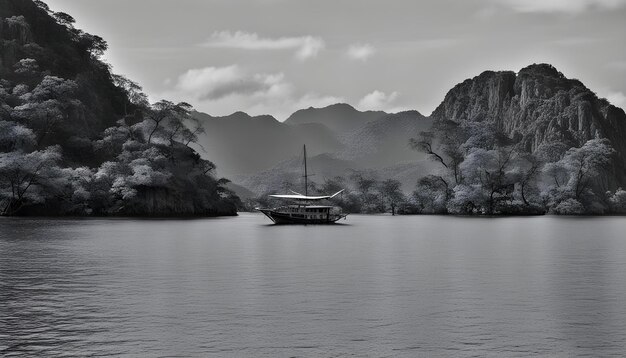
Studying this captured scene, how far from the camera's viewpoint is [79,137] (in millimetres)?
150375

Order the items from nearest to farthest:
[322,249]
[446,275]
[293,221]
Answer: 1. [446,275]
2. [322,249]
3. [293,221]

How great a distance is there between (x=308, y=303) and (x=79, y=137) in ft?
428

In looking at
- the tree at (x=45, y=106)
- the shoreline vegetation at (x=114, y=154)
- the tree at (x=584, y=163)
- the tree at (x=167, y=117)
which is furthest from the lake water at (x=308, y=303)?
the tree at (x=584, y=163)

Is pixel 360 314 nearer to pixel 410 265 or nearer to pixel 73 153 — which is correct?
pixel 410 265

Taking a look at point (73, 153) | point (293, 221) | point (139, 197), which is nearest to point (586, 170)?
point (293, 221)

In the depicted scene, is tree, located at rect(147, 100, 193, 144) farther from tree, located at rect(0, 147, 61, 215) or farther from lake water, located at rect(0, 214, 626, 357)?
lake water, located at rect(0, 214, 626, 357)

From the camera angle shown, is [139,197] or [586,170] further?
[586,170]

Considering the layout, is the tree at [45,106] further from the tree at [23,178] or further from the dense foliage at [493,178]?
the dense foliage at [493,178]

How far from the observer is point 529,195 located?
187 m

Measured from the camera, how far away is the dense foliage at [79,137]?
124062mm

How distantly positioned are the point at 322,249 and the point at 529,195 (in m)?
134

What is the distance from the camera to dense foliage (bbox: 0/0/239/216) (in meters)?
124

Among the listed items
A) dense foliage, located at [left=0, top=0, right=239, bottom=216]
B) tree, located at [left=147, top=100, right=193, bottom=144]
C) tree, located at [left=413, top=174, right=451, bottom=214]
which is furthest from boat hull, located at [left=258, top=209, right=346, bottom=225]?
tree, located at [left=413, top=174, right=451, bottom=214]

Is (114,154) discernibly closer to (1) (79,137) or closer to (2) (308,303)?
(1) (79,137)
